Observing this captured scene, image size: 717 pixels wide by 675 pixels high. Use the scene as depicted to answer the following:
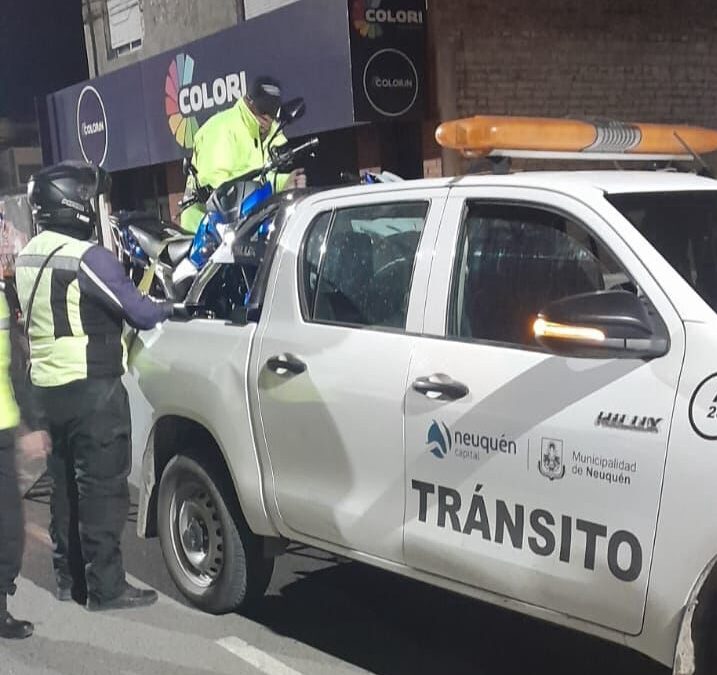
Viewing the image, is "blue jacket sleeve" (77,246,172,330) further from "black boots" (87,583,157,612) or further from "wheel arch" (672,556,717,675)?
"wheel arch" (672,556,717,675)

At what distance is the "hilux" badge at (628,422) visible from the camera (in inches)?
124

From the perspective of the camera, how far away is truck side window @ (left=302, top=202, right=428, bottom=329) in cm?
413

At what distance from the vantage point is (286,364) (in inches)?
175

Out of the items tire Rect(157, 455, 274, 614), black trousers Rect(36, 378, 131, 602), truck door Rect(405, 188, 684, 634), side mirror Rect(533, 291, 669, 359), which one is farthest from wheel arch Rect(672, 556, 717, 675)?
black trousers Rect(36, 378, 131, 602)

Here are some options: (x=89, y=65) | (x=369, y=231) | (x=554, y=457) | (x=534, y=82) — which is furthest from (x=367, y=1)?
(x=89, y=65)

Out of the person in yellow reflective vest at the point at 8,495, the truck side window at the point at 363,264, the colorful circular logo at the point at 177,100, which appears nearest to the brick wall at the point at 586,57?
the colorful circular logo at the point at 177,100

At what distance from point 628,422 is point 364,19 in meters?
7.47

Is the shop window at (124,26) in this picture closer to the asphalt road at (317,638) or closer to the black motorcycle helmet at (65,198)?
the black motorcycle helmet at (65,198)

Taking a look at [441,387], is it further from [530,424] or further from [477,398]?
[530,424]

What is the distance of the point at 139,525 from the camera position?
5.56 meters

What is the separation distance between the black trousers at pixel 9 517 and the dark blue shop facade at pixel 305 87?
6018 millimetres

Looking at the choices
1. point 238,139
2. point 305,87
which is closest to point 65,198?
point 238,139

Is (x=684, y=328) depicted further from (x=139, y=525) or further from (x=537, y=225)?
(x=139, y=525)

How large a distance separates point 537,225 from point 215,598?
250 cm
